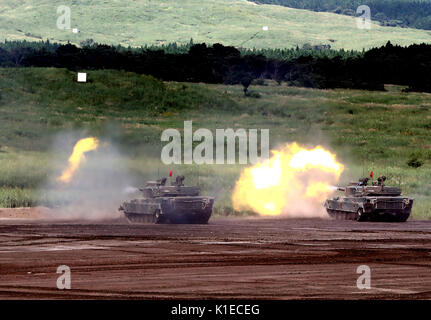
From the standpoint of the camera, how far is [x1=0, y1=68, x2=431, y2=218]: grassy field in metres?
63.5

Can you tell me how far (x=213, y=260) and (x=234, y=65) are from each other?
111 m

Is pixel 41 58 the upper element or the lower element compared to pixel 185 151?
upper

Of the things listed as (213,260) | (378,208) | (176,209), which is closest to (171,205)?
(176,209)

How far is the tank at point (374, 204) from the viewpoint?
44.6 metres

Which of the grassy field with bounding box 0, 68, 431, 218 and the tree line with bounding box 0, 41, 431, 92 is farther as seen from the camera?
the tree line with bounding box 0, 41, 431, 92

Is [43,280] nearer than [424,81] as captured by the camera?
Yes

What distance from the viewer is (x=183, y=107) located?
110m

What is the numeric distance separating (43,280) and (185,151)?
189ft

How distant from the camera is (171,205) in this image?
41.5 m

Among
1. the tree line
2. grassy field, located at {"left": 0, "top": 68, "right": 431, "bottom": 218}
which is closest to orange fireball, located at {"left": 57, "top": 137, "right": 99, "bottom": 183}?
grassy field, located at {"left": 0, "top": 68, "right": 431, "bottom": 218}

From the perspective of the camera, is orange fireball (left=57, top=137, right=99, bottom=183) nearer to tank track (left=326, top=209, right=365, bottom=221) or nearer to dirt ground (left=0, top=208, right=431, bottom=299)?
tank track (left=326, top=209, right=365, bottom=221)

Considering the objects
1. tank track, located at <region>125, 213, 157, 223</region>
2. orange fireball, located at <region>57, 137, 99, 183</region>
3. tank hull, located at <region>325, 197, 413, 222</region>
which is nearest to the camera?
tank track, located at <region>125, 213, 157, 223</region>

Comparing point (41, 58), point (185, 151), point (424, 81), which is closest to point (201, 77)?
point (41, 58)
